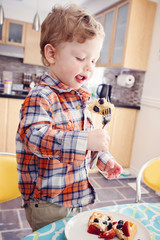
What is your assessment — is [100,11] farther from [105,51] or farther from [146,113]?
[146,113]

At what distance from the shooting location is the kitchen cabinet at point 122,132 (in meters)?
3.06

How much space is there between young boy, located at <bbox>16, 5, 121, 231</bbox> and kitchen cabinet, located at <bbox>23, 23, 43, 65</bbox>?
4.73 meters

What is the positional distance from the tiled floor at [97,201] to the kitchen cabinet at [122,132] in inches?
14.9

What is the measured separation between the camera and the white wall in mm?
2816

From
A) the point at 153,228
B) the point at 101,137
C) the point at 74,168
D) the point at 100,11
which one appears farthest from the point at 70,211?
the point at 100,11

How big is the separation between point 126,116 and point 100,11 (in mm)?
1949

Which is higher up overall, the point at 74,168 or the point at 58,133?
the point at 58,133

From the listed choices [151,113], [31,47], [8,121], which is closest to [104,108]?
[8,121]

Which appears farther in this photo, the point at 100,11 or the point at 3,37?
the point at 3,37

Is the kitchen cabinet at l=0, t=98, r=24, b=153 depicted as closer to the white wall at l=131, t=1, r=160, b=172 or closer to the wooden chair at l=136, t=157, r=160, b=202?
the white wall at l=131, t=1, r=160, b=172

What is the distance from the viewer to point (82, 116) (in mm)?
844

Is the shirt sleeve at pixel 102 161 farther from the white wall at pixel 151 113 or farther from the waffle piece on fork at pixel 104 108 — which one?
the white wall at pixel 151 113

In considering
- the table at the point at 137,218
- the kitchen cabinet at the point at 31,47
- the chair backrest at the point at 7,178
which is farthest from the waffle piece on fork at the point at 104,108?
the kitchen cabinet at the point at 31,47

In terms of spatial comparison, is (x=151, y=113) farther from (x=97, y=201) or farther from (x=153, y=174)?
(x=153, y=174)
